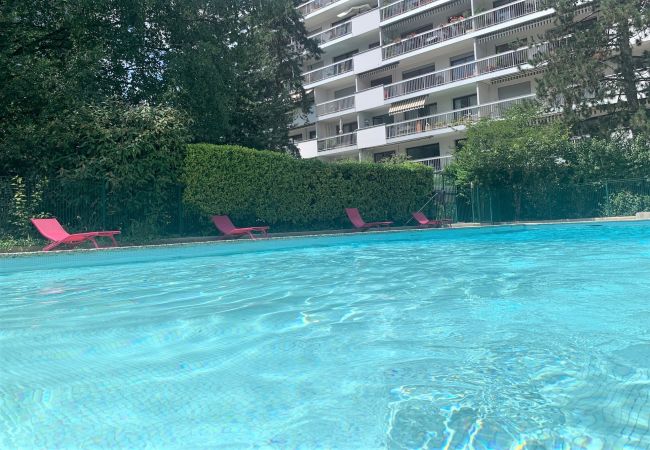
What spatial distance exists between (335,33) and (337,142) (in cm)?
745

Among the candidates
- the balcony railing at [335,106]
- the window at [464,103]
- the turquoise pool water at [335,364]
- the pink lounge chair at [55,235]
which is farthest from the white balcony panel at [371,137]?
the turquoise pool water at [335,364]

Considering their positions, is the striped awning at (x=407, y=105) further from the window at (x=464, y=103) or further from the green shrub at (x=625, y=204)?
the green shrub at (x=625, y=204)

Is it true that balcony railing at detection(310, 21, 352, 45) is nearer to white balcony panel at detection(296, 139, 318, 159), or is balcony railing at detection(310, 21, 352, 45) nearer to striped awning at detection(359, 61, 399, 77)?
striped awning at detection(359, 61, 399, 77)

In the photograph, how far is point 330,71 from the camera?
32781mm

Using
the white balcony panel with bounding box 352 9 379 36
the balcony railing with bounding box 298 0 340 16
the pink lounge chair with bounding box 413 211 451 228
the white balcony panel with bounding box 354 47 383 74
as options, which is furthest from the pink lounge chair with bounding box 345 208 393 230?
the balcony railing with bounding box 298 0 340 16

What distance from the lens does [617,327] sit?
321 centimetres

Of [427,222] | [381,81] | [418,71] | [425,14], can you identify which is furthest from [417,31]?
[427,222]

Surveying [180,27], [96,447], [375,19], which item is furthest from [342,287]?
[375,19]

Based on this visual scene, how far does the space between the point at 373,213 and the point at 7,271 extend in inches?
502

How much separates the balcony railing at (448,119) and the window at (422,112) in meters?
1.28

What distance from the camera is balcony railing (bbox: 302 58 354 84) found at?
104 feet

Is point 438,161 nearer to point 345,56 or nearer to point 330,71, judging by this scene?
point 330,71

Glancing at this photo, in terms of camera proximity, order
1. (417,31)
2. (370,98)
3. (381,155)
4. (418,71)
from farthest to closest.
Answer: (381,155), (418,71), (417,31), (370,98)

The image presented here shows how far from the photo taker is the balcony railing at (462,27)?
2494 centimetres
